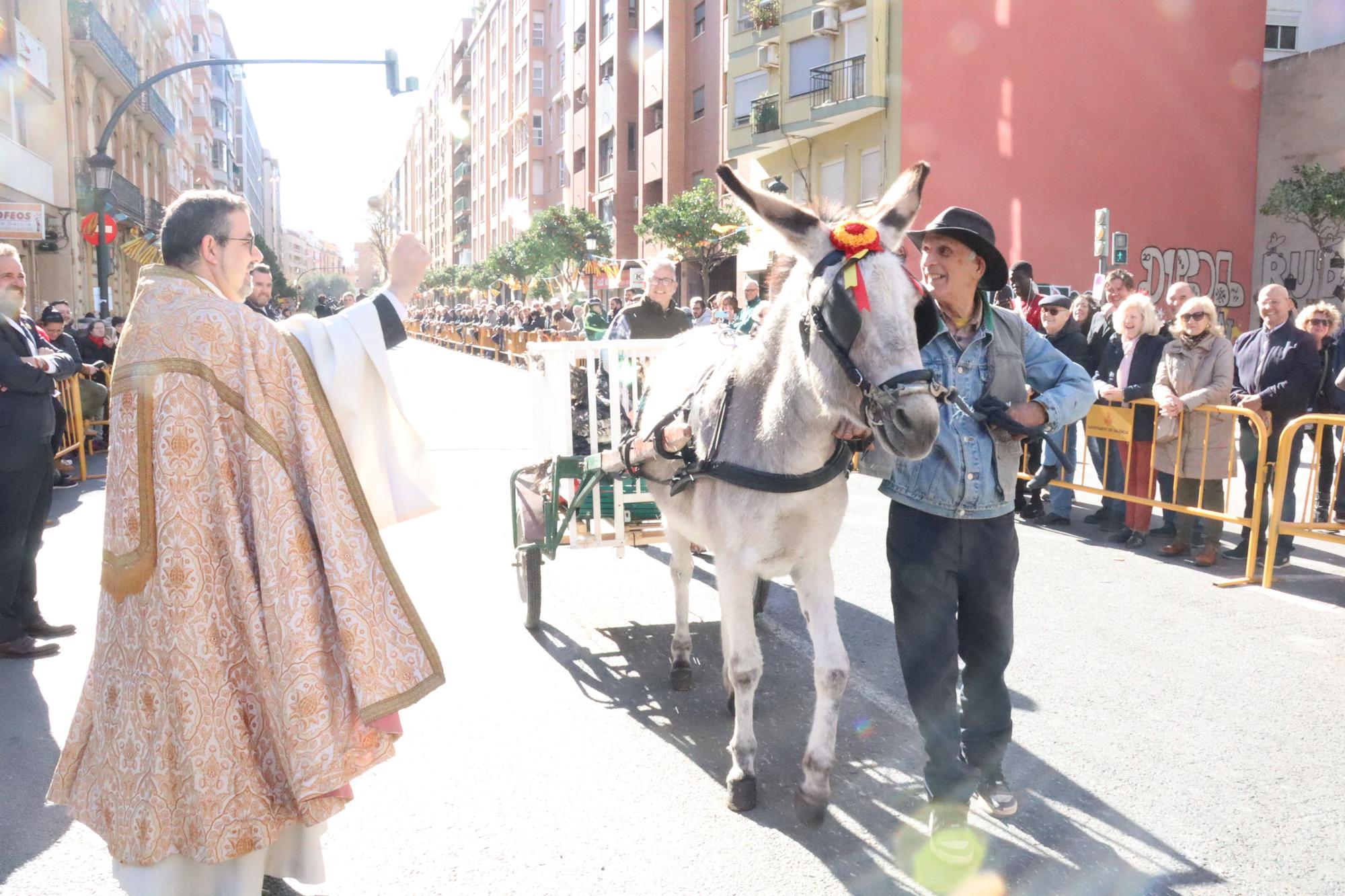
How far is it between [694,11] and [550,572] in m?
38.2

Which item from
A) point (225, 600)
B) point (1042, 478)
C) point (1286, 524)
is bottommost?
point (1286, 524)

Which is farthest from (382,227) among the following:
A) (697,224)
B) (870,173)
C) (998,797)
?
(697,224)

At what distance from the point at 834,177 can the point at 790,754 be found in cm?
2759

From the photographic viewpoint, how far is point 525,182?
6600 cm

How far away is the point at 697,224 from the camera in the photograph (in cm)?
3184

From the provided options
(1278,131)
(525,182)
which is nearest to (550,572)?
(1278,131)

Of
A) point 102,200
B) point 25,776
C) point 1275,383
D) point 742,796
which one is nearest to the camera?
point 742,796

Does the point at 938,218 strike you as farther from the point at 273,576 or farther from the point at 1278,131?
the point at 1278,131

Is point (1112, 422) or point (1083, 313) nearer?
point (1112, 422)

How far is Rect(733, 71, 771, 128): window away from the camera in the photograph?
33312 millimetres

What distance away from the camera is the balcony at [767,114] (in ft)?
102

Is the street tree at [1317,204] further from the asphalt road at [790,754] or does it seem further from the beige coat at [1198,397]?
the asphalt road at [790,754]

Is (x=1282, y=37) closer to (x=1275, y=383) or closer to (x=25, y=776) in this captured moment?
(x=1275, y=383)

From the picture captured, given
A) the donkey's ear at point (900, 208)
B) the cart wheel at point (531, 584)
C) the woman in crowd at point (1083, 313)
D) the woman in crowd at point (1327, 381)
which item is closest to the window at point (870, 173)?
the woman in crowd at point (1083, 313)
